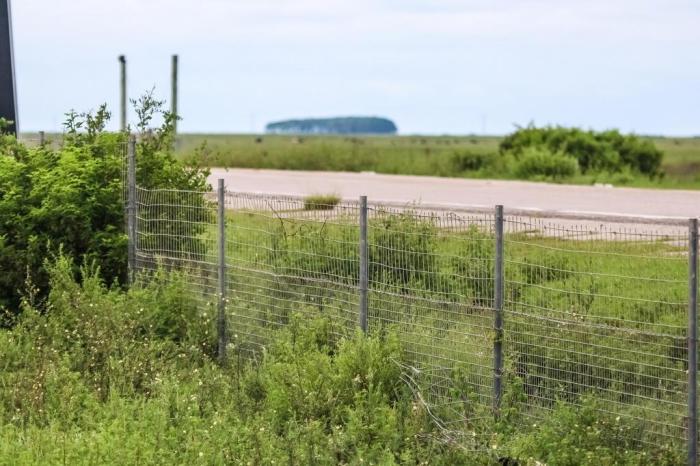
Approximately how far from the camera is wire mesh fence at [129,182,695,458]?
9117 mm

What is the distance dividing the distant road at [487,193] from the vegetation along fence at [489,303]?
13.5 meters

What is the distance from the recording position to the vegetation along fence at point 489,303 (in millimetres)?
9055

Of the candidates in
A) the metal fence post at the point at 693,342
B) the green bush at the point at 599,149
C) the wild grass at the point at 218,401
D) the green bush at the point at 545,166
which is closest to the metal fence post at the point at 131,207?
the wild grass at the point at 218,401

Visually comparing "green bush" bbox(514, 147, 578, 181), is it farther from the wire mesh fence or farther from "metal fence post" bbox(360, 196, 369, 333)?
"metal fence post" bbox(360, 196, 369, 333)

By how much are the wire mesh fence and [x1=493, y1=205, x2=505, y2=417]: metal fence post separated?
0.4 inches

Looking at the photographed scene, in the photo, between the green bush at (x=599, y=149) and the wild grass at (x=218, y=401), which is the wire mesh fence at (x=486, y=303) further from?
the green bush at (x=599, y=149)

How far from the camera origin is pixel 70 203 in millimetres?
14305

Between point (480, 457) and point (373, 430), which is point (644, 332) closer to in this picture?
point (480, 457)

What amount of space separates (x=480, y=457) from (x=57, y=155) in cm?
771

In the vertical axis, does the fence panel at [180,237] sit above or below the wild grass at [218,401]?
above

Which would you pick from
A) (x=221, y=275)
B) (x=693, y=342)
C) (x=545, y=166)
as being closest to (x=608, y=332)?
(x=693, y=342)

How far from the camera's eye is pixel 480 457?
926 cm

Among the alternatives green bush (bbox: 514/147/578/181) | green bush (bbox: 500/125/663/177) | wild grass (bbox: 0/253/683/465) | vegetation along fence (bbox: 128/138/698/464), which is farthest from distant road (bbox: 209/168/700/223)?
wild grass (bbox: 0/253/683/465)

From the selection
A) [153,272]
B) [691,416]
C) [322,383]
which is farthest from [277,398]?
[153,272]
